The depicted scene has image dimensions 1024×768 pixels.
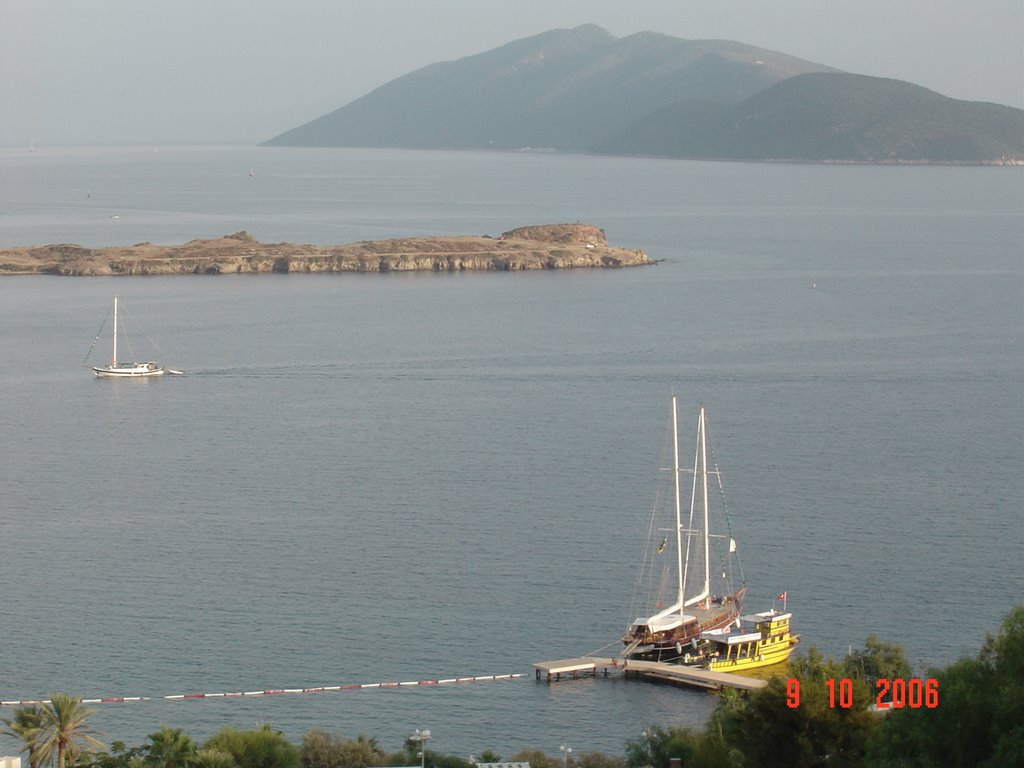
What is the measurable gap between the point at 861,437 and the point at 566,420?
7312mm

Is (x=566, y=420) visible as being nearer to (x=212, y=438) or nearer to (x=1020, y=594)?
(x=212, y=438)

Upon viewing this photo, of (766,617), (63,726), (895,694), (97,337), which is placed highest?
(97,337)

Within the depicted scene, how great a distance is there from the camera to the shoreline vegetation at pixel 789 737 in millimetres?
13602

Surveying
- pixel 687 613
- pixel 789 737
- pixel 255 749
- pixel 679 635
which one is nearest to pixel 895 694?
pixel 789 737

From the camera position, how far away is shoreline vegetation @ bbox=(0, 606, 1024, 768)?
44.6 feet

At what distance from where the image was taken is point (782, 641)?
25047 millimetres

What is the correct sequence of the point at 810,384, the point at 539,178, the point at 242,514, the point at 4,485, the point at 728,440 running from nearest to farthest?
the point at 242,514 → the point at 4,485 → the point at 728,440 → the point at 810,384 → the point at 539,178

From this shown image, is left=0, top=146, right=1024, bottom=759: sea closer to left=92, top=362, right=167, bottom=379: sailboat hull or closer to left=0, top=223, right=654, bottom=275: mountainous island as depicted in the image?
left=92, top=362, right=167, bottom=379: sailboat hull

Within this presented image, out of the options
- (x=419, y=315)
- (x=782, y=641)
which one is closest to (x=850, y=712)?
(x=782, y=641)

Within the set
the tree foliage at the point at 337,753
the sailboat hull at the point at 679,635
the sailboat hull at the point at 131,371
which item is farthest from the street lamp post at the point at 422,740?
the sailboat hull at the point at 131,371

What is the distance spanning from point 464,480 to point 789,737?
2009 cm

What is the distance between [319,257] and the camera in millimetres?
80688

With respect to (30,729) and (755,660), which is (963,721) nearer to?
(30,729)

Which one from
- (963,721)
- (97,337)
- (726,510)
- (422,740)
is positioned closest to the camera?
(963,721)
